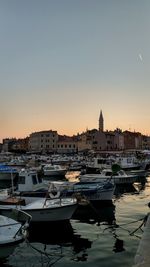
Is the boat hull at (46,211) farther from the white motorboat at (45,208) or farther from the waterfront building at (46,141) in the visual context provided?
the waterfront building at (46,141)

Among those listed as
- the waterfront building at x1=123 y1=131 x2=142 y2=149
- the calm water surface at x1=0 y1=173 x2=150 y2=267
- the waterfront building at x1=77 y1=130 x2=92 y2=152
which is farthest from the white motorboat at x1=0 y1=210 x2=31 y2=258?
the waterfront building at x1=123 y1=131 x2=142 y2=149

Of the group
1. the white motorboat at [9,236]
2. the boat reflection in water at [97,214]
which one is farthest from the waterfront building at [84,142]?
the white motorboat at [9,236]

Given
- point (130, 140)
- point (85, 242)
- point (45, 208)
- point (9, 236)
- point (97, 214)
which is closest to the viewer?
point (9, 236)

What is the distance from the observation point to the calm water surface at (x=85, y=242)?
48.9ft

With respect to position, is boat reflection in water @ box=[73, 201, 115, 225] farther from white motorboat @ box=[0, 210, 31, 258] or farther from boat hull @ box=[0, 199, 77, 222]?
white motorboat @ box=[0, 210, 31, 258]

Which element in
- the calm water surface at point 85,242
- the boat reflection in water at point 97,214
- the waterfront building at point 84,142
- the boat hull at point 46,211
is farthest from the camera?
the waterfront building at point 84,142

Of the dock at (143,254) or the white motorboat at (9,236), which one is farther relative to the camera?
the white motorboat at (9,236)

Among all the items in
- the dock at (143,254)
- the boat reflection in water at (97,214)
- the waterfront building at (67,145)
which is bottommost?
the boat reflection in water at (97,214)

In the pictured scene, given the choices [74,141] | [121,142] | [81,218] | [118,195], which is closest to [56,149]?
[74,141]

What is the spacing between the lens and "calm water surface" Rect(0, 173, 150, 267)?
1489cm

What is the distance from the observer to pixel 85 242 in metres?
17.7

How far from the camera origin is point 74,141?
621 ft

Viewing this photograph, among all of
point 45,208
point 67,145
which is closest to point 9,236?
point 45,208

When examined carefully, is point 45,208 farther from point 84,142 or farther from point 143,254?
point 84,142
